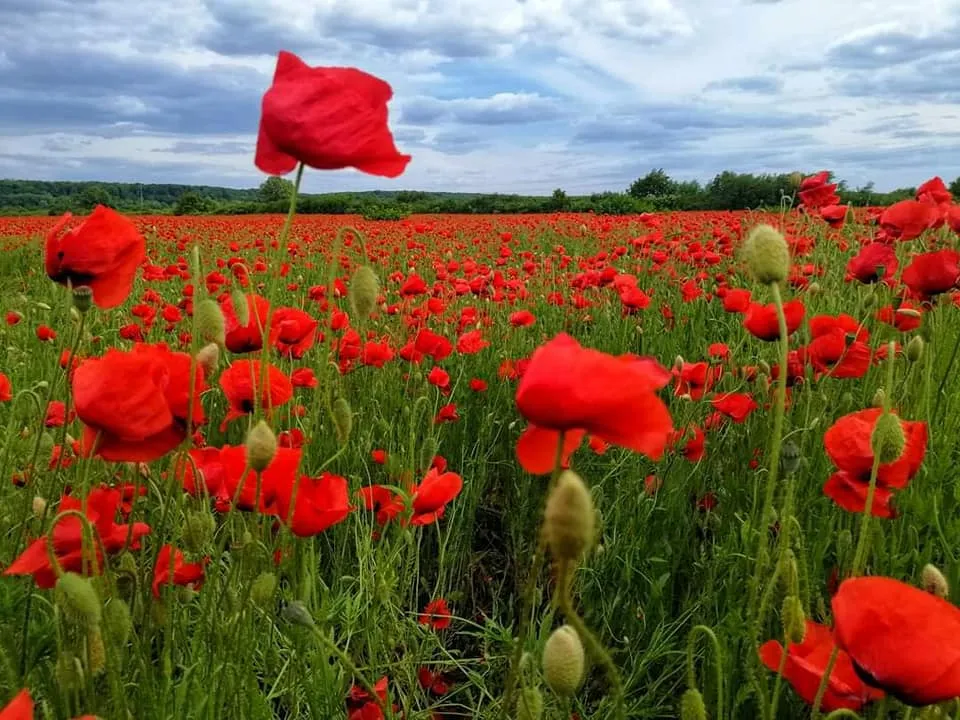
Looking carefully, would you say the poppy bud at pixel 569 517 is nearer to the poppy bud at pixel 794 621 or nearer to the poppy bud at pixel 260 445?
the poppy bud at pixel 260 445

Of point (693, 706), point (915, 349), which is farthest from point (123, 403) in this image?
point (915, 349)

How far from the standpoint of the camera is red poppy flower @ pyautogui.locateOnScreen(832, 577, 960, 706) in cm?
75

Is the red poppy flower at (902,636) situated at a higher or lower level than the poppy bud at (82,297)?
lower

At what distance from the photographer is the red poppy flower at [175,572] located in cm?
115

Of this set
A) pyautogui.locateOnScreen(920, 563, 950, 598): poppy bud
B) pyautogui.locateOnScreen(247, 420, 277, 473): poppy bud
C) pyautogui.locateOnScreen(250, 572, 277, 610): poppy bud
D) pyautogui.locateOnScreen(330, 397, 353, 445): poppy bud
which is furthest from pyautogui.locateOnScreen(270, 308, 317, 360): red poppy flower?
pyautogui.locateOnScreen(920, 563, 950, 598): poppy bud

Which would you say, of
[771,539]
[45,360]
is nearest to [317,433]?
[771,539]

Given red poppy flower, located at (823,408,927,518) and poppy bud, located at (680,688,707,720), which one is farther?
red poppy flower, located at (823,408,927,518)

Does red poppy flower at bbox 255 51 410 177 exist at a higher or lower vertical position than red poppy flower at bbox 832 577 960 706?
higher

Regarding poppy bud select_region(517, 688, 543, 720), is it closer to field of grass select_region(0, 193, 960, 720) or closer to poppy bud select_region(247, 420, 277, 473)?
field of grass select_region(0, 193, 960, 720)

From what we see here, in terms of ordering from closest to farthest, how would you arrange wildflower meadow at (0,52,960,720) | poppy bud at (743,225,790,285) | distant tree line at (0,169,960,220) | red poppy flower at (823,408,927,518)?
wildflower meadow at (0,52,960,720), poppy bud at (743,225,790,285), red poppy flower at (823,408,927,518), distant tree line at (0,169,960,220)

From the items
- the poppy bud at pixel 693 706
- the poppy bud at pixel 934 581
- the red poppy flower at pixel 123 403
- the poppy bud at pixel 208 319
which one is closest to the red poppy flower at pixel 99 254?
the poppy bud at pixel 208 319

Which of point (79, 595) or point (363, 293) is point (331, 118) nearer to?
point (363, 293)

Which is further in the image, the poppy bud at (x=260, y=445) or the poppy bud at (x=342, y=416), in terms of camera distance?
the poppy bud at (x=342, y=416)

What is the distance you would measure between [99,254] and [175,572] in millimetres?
476
